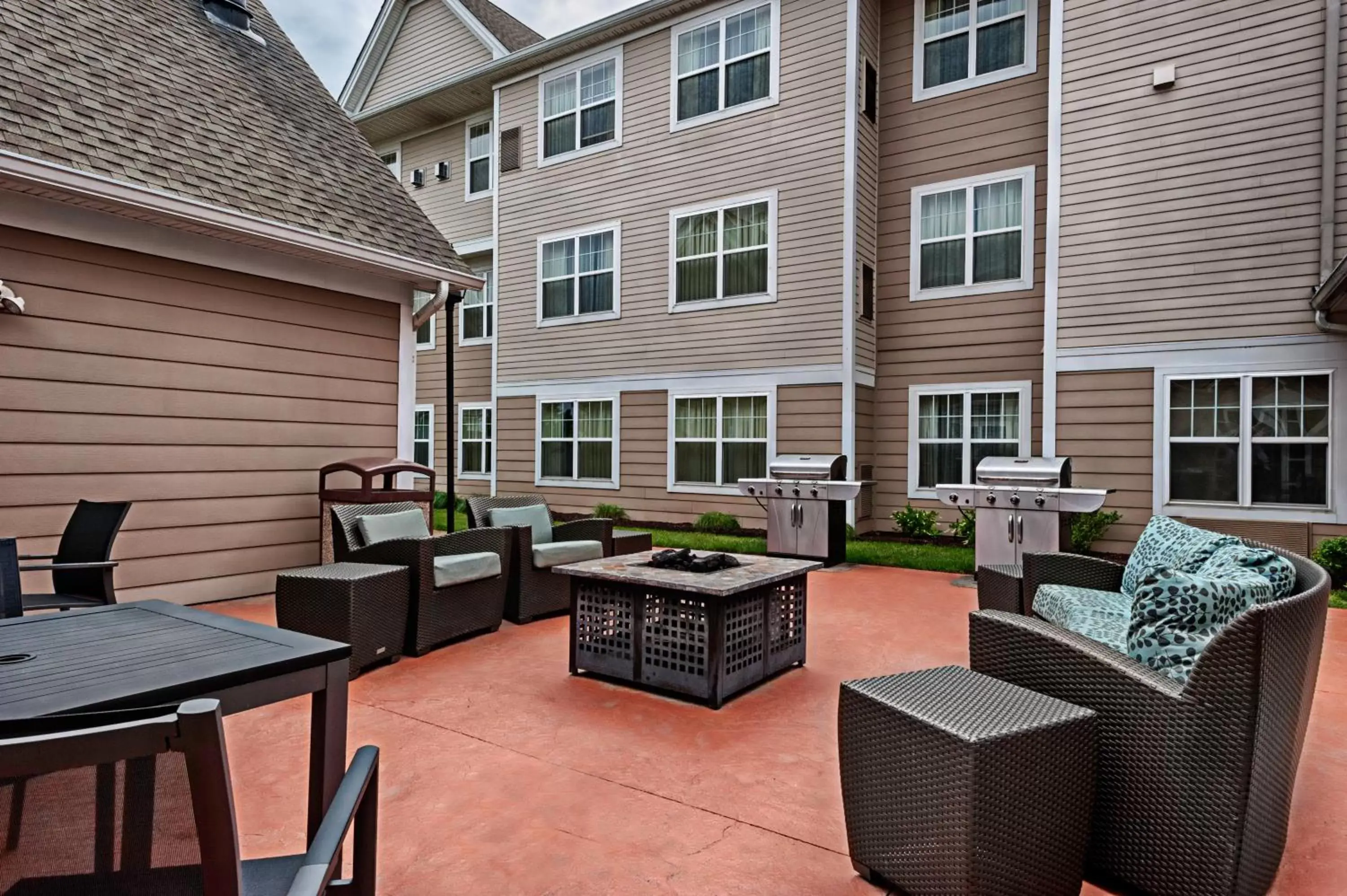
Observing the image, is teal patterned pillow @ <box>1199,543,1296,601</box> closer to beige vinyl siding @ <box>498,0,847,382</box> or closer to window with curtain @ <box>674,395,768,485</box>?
beige vinyl siding @ <box>498,0,847,382</box>

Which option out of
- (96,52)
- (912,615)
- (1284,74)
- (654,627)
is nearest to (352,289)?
(96,52)

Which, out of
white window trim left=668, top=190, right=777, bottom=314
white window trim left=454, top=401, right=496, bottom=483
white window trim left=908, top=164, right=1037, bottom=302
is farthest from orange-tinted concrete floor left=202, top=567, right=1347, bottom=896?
white window trim left=454, top=401, right=496, bottom=483

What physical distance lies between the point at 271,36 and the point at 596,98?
434 cm

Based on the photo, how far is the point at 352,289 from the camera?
632 cm

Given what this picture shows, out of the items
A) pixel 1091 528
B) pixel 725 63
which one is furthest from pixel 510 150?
pixel 1091 528

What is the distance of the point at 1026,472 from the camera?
6.45 metres

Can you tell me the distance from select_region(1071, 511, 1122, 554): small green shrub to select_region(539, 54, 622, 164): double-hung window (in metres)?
7.66

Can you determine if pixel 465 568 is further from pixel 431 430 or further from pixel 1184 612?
Answer: pixel 431 430

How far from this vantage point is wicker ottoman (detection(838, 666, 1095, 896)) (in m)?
1.78

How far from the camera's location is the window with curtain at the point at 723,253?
369 inches

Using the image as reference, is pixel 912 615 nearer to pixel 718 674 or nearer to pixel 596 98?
pixel 718 674

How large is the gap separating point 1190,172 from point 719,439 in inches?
221

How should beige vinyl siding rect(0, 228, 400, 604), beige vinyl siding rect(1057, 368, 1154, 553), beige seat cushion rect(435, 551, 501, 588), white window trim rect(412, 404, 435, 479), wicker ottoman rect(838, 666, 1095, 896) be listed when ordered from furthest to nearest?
white window trim rect(412, 404, 435, 479) → beige vinyl siding rect(1057, 368, 1154, 553) → beige vinyl siding rect(0, 228, 400, 604) → beige seat cushion rect(435, 551, 501, 588) → wicker ottoman rect(838, 666, 1095, 896)

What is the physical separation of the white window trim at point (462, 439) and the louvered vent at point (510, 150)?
3745mm
